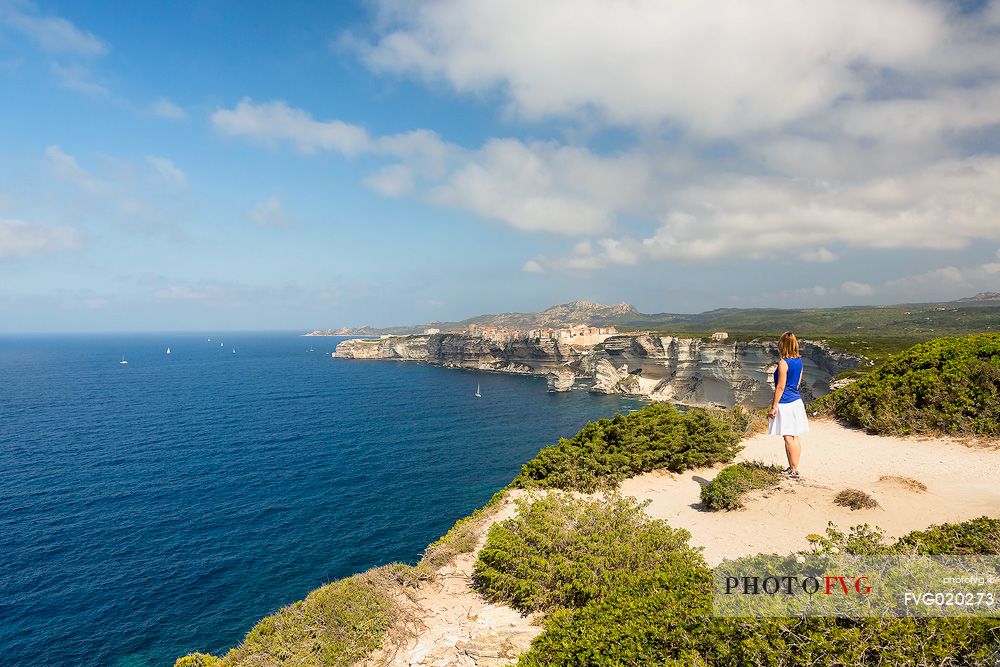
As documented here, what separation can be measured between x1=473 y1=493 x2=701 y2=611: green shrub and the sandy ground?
459mm

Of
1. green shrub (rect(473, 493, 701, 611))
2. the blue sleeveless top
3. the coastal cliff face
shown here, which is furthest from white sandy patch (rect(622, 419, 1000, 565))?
the coastal cliff face

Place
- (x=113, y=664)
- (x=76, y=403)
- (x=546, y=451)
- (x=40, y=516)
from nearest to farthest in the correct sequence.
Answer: (x=546, y=451) → (x=113, y=664) → (x=40, y=516) → (x=76, y=403)

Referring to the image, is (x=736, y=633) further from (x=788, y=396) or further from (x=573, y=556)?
(x=788, y=396)

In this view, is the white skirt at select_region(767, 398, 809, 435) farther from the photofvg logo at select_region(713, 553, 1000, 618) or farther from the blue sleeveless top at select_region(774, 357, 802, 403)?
the photofvg logo at select_region(713, 553, 1000, 618)

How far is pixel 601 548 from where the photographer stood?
8.46 meters

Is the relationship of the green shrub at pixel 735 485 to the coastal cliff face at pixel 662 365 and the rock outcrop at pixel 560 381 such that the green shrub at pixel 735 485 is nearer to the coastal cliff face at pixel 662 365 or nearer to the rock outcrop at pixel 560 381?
the coastal cliff face at pixel 662 365

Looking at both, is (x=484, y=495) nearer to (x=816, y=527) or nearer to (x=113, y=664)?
(x=113, y=664)

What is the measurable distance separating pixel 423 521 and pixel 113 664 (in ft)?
50.8

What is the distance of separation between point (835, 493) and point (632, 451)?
607 centimetres

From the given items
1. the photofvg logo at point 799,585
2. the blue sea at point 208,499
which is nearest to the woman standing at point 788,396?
the photofvg logo at point 799,585

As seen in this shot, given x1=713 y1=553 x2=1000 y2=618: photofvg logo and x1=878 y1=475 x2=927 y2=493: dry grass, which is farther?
x1=878 y1=475 x2=927 y2=493: dry grass

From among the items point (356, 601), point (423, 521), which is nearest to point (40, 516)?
point (423, 521)

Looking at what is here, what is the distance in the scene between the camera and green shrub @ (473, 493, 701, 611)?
25.5ft

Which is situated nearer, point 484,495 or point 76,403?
point 484,495
